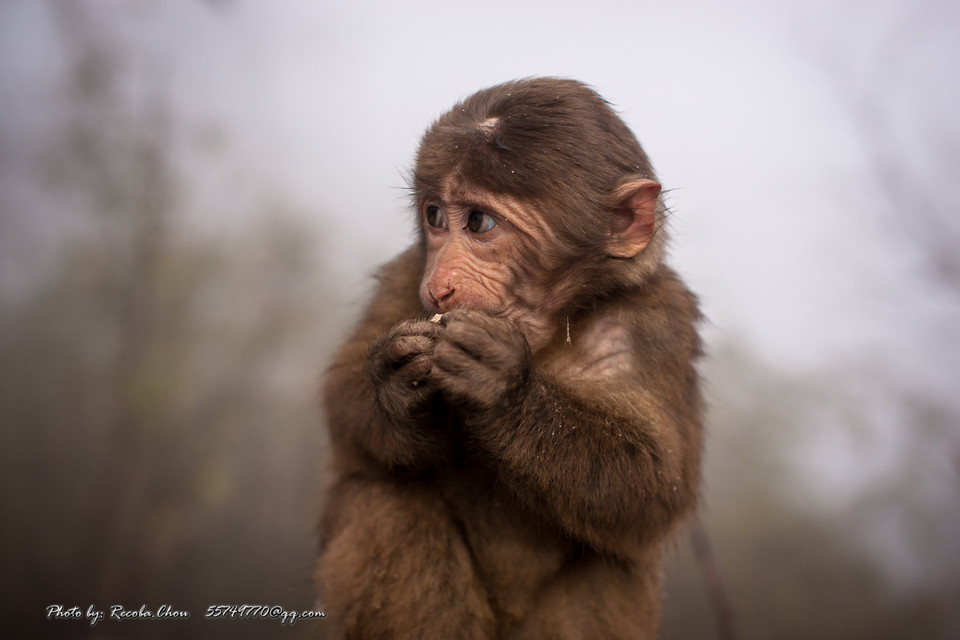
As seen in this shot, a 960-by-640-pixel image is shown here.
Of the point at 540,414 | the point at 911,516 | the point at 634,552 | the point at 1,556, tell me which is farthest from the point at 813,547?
the point at 1,556

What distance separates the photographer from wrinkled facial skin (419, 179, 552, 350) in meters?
3.16

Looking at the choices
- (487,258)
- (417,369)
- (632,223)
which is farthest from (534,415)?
(632,223)

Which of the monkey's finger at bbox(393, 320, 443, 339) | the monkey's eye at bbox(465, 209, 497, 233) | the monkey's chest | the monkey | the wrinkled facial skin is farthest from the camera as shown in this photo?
the monkey's chest

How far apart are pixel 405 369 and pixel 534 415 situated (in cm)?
58

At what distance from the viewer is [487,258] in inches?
129

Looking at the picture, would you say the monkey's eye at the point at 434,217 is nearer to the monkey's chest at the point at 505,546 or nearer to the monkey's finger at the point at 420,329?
the monkey's finger at the point at 420,329

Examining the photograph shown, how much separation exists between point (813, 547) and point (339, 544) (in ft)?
18.8

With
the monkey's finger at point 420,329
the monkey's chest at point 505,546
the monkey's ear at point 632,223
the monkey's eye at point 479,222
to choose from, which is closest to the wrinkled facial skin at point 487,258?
the monkey's eye at point 479,222

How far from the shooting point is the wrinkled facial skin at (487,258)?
316 cm

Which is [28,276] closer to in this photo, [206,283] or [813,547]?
[206,283]

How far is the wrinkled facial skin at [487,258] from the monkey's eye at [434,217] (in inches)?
3.3

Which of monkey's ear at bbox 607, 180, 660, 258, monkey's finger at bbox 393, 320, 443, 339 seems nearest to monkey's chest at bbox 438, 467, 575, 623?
monkey's finger at bbox 393, 320, 443, 339

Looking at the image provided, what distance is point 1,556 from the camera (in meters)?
5.90

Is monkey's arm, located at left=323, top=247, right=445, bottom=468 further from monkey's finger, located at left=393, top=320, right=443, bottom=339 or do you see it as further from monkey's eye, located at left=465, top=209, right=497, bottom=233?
monkey's eye, located at left=465, top=209, right=497, bottom=233
